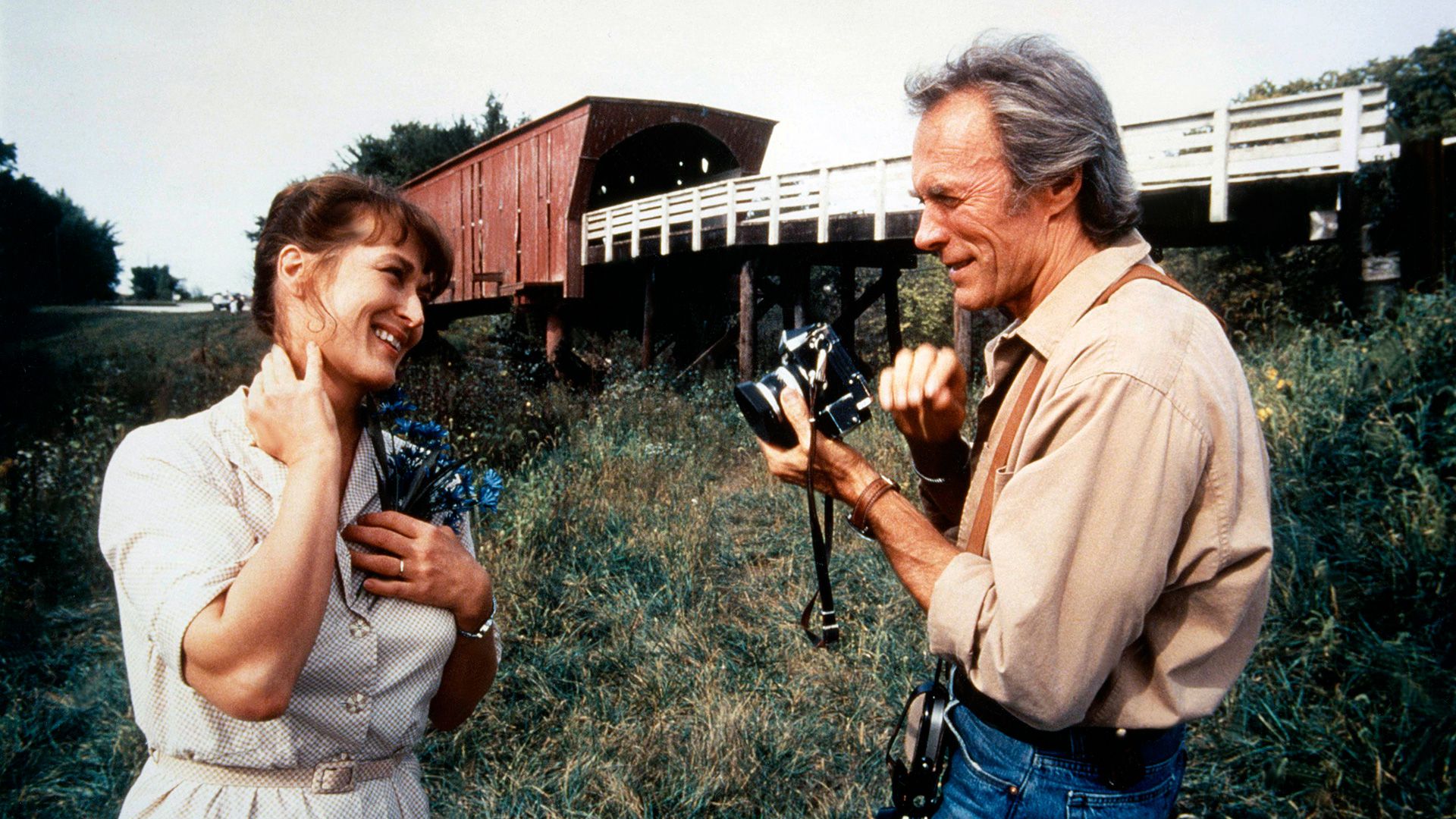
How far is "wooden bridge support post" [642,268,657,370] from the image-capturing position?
13.1 metres

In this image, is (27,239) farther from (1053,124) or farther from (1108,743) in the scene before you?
(1108,743)

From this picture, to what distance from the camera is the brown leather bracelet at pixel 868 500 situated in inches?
71.2

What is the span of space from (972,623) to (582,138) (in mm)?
12300

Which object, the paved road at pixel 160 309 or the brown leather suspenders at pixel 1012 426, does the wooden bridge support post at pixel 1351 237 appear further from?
the paved road at pixel 160 309

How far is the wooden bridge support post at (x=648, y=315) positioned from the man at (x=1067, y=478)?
36.6ft

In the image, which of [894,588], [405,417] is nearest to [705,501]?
[894,588]

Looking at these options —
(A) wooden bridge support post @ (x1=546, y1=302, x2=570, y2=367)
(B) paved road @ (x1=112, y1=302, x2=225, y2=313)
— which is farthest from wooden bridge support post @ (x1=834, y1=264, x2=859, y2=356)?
(B) paved road @ (x1=112, y1=302, x2=225, y2=313)

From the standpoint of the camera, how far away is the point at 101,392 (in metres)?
7.05

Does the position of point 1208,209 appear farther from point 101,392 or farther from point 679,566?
point 101,392

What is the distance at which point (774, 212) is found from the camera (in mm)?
10156

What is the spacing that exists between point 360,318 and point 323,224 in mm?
203

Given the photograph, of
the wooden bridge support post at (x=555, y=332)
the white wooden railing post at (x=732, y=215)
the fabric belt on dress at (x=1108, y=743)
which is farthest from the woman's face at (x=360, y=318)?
the wooden bridge support post at (x=555, y=332)

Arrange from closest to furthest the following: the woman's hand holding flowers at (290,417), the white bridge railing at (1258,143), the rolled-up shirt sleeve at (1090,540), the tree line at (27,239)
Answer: the rolled-up shirt sleeve at (1090,540), the woman's hand holding flowers at (290,417), the tree line at (27,239), the white bridge railing at (1258,143)

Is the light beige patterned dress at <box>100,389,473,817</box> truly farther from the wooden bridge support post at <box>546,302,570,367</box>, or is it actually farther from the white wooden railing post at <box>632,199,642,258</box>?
the wooden bridge support post at <box>546,302,570,367</box>
